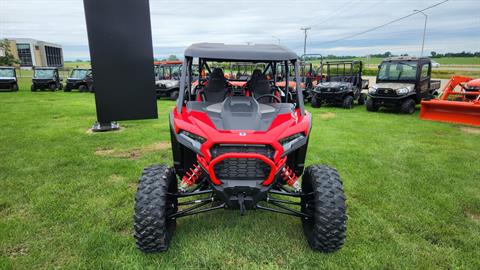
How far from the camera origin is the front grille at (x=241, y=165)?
278 centimetres

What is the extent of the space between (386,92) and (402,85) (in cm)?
63

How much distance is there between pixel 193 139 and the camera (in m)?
2.91

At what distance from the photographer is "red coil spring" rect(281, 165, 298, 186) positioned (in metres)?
3.12

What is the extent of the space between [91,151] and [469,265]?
20.0 feet

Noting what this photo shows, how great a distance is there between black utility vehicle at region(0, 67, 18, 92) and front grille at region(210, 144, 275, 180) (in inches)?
877

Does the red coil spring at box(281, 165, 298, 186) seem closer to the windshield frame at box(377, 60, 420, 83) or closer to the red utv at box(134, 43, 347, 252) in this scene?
the red utv at box(134, 43, 347, 252)

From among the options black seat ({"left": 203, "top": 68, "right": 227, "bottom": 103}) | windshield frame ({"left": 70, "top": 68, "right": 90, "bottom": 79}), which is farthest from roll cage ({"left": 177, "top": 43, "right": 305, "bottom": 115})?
windshield frame ({"left": 70, "top": 68, "right": 90, "bottom": 79})

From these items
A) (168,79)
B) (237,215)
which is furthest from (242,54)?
(168,79)

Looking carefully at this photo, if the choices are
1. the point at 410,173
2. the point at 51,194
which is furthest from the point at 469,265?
the point at 51,194

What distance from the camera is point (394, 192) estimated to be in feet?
14.2

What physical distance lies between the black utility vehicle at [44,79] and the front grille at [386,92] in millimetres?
20133

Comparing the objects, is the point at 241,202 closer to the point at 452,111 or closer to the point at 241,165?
the point at 241,165

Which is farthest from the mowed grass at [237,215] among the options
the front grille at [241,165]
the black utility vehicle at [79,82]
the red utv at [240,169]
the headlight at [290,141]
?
the black utility vehicle at [79,82]

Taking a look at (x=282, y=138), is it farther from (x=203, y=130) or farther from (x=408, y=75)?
Answer: (x=408, y=75)
